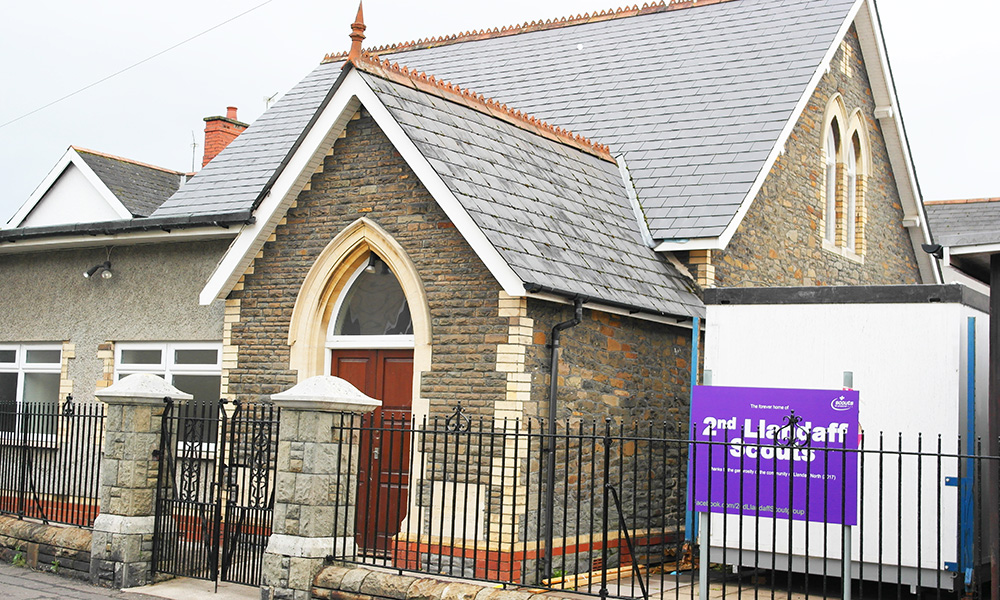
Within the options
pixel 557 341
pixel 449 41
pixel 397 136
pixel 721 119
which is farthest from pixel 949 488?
pixel 449 41

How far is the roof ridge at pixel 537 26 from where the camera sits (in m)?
19.9

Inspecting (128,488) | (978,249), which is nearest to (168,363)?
(128,488)

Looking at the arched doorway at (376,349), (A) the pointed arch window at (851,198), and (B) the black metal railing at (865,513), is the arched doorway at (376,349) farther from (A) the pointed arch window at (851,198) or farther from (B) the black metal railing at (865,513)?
(A) the pointed arch window at (851,198)

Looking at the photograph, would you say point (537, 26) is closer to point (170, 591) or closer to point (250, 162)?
point (250, 162)

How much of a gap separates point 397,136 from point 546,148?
2.90 metres

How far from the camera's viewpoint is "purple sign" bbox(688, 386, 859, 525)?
839 cm

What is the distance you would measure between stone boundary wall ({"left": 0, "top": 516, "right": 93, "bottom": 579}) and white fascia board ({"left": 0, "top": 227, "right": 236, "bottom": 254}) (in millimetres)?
4231

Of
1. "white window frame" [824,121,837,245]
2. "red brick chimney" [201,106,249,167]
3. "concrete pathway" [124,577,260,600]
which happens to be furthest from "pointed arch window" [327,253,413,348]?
"red brick chimney" [201,106,249,167]

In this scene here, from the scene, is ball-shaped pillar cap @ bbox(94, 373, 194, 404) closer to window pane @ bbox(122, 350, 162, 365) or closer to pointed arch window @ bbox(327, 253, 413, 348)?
pointed arch window @ bbox(327, 253, 413, 348)

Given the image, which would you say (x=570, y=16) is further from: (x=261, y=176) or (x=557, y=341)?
(x=557, y=341)

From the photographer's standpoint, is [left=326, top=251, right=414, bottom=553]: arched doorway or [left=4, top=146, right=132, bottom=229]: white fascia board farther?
[left=4, top=146, right=132, bottom=229]: white fascia board

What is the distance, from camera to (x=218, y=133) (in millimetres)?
21500

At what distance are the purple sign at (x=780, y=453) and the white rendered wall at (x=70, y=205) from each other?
11170 millimetres

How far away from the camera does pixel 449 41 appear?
21.8 metres
